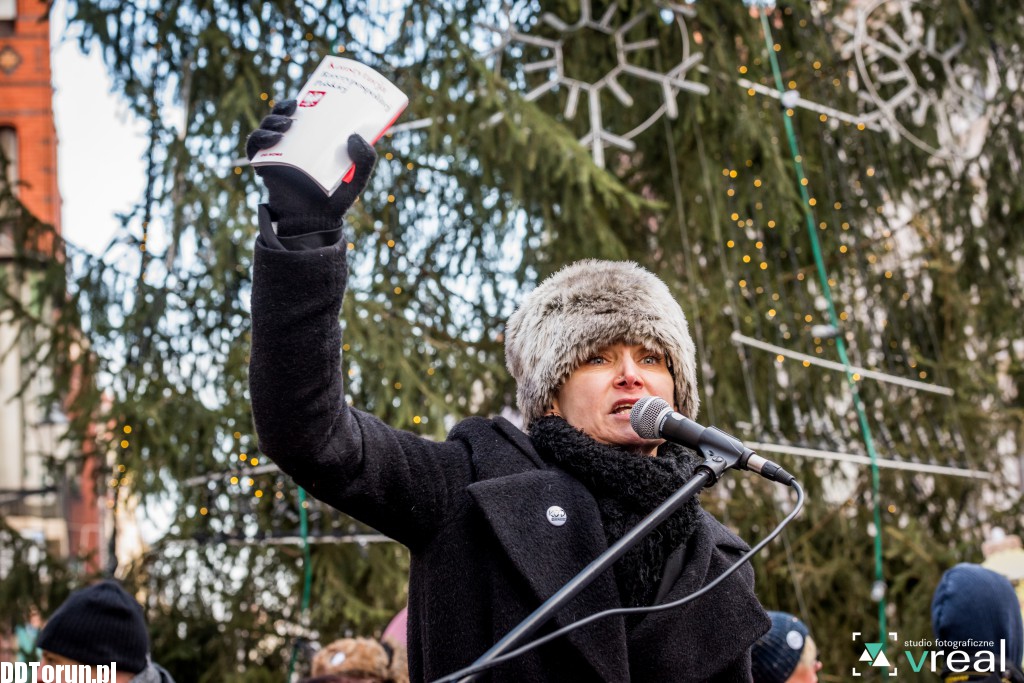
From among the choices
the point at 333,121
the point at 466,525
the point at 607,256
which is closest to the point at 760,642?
the point at 466,525

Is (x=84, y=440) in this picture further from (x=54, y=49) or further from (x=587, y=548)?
(x=587, y=548)

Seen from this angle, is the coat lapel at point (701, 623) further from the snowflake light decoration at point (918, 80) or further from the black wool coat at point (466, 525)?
the snowflake light decoration at point (918, 80)

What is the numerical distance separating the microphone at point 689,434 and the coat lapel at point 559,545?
0.19 meters

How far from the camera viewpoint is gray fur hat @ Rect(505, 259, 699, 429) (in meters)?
2.35

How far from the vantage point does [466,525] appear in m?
2.17

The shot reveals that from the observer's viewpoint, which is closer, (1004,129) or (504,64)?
(504,64)

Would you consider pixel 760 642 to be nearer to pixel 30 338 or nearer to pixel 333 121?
pixel 333 121

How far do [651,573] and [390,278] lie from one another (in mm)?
4103

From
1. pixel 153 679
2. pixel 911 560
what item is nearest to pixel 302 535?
pixel 153 679

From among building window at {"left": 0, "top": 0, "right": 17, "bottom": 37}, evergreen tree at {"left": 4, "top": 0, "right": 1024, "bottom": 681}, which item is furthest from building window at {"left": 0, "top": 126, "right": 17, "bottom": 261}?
building window at {"left": 0, "top": 0, "right": 17, "bottom": 37}

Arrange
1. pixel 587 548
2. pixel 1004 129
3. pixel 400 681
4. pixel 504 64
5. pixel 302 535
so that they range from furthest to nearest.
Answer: pixel 1004 129 → pixel 504 64 → pixel 302 535 → pixel 400 681 → pixel 587 548

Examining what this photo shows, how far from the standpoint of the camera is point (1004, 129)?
7.02 m

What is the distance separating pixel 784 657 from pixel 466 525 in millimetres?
1693

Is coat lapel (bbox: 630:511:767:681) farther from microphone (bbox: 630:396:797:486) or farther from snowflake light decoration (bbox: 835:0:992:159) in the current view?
snowflake light decoration (bbox: 835:0:992:159)
